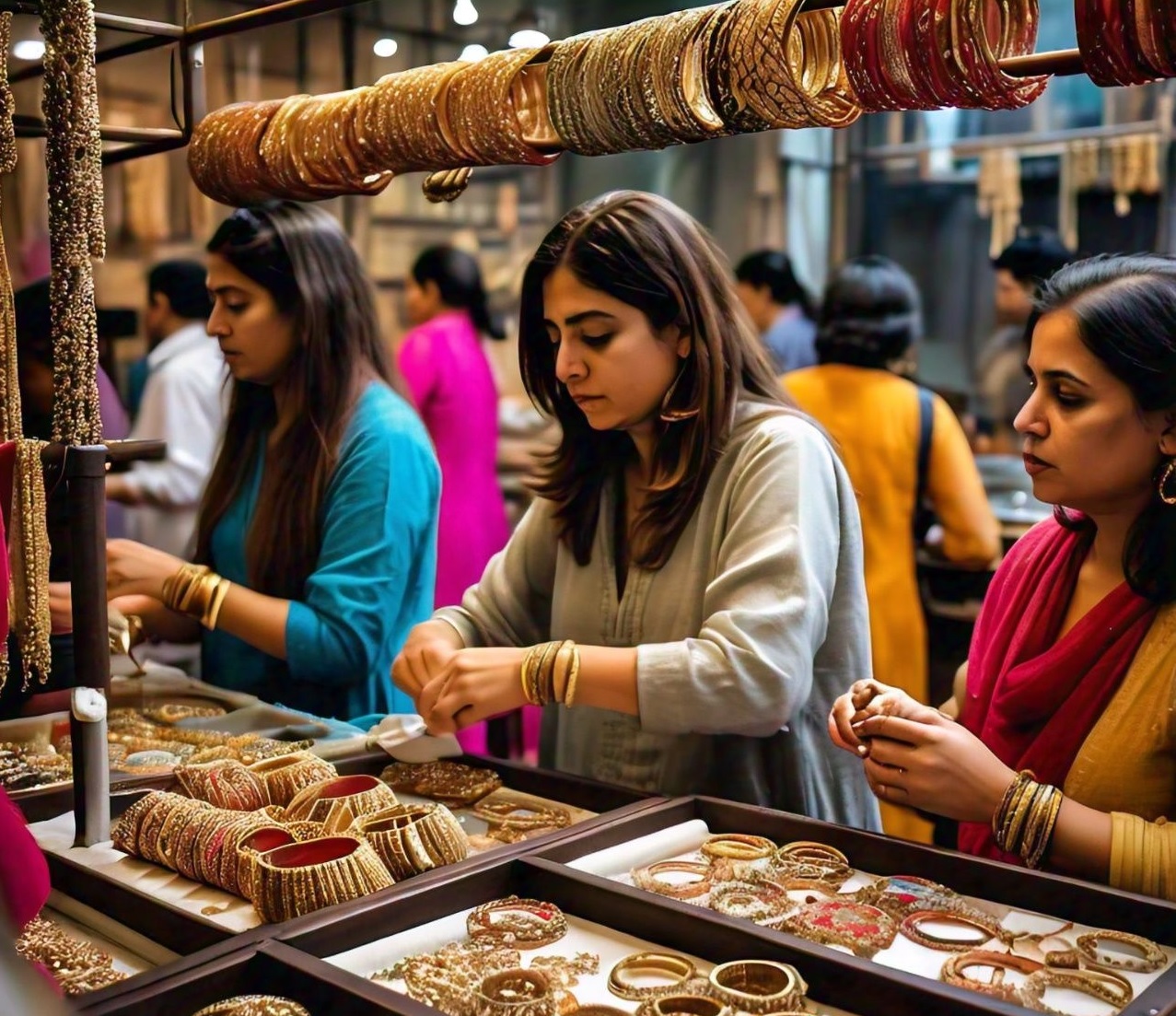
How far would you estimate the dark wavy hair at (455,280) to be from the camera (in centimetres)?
439

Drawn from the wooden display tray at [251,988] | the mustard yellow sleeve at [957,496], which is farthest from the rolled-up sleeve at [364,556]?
the mustard yellow sleeve at [957,496]

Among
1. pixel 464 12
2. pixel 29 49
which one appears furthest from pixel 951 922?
pixel 29 49

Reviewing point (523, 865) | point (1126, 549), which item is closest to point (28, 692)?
point (523, 865)

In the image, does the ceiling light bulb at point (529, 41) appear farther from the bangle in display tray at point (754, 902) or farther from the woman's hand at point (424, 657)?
the bangle in display tray at point (754, 902)

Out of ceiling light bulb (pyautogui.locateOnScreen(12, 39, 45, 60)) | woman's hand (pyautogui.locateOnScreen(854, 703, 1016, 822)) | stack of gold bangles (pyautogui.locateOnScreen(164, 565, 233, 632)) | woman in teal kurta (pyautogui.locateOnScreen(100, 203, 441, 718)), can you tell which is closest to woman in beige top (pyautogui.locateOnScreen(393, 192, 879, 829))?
woman's hand (pyautogui.locateOnScreen(854, 703, 1016, 822))

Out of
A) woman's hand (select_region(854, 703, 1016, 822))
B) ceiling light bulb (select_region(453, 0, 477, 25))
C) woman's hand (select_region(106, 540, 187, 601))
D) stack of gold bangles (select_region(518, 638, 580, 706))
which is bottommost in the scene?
woman's hand (select_region(854, 703, 1016, 822))

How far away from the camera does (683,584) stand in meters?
1.83

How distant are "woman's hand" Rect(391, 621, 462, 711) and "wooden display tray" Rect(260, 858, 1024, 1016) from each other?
1.49ft

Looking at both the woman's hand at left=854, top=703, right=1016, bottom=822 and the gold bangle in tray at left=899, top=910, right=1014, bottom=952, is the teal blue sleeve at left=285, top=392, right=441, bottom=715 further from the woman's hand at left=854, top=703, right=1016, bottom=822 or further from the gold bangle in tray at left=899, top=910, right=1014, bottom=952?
the gold bangle in tray at left=899, top=910, right=1014, bottom=952

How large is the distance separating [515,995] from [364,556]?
1184 millimetres

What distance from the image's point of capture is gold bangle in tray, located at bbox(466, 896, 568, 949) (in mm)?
1239

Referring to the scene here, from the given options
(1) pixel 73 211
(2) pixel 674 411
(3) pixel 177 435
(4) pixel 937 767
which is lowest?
(4) pixel 937 767

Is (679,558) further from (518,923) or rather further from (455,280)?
(455,280)

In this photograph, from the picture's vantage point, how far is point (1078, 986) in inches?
45.2
